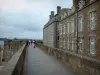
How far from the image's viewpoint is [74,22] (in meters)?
29.8

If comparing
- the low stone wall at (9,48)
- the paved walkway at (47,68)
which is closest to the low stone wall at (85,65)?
the paved walkway at (47,68)

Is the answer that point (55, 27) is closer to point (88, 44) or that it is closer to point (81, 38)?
point (81, 38)

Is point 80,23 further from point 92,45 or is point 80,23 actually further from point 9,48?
point 9,48

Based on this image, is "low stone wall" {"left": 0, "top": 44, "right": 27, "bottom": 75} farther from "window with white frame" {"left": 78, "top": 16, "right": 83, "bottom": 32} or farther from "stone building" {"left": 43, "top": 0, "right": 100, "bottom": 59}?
"window with white frame" {"left": 78, "top": 16, "right": 83, "bottom": 32}

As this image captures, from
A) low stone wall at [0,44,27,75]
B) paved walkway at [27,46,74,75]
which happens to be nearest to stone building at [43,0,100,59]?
paved walkway at [27,46,74,75]

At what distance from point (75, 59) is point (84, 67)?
5.41 ft

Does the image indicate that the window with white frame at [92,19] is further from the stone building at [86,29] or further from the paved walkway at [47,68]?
the paved walkway at [47,68]

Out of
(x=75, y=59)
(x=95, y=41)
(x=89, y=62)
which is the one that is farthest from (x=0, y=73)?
(x=95, y=41)

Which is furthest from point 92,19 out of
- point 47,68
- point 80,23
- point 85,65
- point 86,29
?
point 85,65

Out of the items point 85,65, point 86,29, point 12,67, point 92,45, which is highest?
point 86,29

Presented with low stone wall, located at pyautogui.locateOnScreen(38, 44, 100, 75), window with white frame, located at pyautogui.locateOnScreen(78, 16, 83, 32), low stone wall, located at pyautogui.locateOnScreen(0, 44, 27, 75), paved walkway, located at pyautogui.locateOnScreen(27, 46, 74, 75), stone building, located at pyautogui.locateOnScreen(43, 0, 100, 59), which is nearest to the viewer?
low stone wall, located at pyautogui.locateOnScreen(0, 44, 27, 75)

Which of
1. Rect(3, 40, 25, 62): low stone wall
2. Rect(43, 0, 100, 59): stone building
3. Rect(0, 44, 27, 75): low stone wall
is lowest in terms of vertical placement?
Rect(3, 40, 25, 62): low stone wall

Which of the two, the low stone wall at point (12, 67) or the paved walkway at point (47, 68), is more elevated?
the low stone wall at point (12, 67)

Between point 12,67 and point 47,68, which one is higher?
point 12,67
